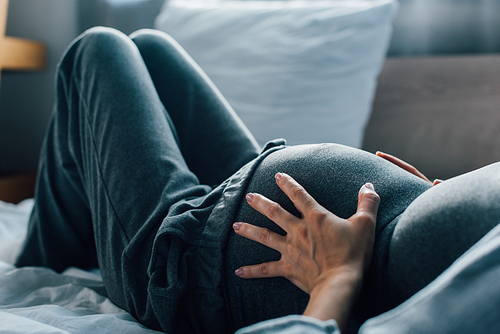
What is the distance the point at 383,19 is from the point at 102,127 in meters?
0.94

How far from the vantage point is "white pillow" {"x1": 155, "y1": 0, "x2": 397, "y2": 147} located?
114cm

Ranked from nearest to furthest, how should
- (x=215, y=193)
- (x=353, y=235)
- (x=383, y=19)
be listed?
(x=353, y=235), (x=215, y=193), (x=383, y=19)

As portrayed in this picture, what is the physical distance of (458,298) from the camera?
1.01ft

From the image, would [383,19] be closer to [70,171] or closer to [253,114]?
[253,114]

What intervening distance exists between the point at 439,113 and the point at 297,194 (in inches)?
37.6

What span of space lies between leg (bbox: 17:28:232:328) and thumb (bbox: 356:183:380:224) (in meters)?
0.28

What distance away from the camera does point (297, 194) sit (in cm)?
47

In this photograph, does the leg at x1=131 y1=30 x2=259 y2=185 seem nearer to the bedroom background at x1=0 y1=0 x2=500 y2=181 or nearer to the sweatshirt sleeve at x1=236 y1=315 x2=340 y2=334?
the sweatshirt sleeve at x1=236 y1=315 x2=340 y2=334

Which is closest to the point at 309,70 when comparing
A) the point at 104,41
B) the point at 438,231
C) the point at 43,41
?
the point at 104,41

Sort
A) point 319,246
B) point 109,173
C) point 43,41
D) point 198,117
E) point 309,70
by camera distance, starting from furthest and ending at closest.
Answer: point 43,41 < point 309,70 < point 198,117 < point 109,173 < point 319,246

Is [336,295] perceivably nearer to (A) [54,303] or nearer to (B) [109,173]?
(B) [109,173]

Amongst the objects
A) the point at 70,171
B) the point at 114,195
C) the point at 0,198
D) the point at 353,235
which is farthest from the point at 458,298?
the point at 0,198

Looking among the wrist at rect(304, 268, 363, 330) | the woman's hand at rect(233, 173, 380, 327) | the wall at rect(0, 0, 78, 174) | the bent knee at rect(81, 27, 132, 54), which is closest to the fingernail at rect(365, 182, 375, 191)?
the woman's hand at rect(233, 173, 380, 327)

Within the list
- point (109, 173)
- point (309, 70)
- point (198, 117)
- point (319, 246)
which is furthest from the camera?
point (309, 70)
